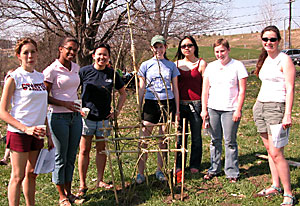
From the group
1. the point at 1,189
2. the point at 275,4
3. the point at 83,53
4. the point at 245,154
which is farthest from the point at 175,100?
the point at 275,4

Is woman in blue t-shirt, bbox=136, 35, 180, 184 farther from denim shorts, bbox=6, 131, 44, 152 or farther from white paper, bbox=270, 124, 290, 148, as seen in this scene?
denim shorts, bbox=6, 131, 44, 152

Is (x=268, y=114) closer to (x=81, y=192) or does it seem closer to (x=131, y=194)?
(x=131, y=194)

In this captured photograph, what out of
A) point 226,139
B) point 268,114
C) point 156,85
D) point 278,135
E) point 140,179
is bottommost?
point 140,179

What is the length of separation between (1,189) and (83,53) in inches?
246

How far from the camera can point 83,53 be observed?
9.72m

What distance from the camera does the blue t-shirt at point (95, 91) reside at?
3578 mm

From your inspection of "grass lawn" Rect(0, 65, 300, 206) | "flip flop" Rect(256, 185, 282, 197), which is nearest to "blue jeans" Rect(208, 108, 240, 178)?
"grass lawn" Rect(0, 65, 300, 206)

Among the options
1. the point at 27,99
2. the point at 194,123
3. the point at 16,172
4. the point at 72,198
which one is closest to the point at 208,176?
the point at 194,123

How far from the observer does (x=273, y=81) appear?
322 cm

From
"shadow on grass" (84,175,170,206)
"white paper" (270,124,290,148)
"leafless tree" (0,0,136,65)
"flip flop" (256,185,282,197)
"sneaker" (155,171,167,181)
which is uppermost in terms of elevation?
"leafless tree" (0,0,136,65)

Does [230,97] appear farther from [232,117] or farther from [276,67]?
[276,67]

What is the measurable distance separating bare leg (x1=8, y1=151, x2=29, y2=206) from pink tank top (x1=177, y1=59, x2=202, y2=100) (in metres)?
2.19

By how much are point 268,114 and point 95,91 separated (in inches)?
74.3

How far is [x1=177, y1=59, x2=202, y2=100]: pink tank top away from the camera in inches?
164
